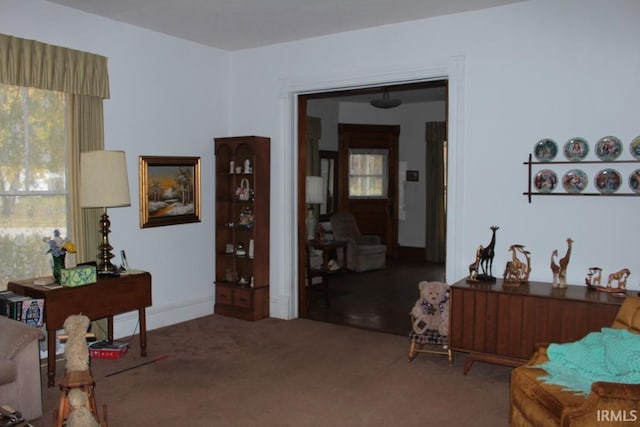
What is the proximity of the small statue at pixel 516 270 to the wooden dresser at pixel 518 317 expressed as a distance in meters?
0.07

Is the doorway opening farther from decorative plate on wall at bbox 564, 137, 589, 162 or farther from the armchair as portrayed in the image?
decorative plate on wall at bbox 564, 137, 589, 162

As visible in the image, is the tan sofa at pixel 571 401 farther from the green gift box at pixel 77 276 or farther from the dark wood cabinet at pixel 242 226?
the dark wood cabinet at pixel 242 226

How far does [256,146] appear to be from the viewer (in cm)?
586

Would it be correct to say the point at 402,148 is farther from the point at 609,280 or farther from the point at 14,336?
the point at 14,336

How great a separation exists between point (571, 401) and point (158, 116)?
175 inches

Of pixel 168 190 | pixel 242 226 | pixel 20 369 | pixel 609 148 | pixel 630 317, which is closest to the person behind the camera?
pixel 630 317

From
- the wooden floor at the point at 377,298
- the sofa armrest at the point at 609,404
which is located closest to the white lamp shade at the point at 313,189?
the wooden floor at the point at 377,298

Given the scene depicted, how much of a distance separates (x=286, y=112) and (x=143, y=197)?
171 centimetres

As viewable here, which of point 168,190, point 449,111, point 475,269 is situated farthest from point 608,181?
point 168,190

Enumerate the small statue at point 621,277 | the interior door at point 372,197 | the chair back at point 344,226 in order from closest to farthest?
1. the small statue at point 621,277
2. the chair back at point 344,226
3. the interior door at point 372,197

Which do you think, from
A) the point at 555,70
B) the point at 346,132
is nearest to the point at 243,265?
the point at 555,70

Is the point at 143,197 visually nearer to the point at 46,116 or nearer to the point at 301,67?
the point at 46,116

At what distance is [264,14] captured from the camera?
4.90 metres

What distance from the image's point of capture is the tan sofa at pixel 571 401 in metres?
2.51
